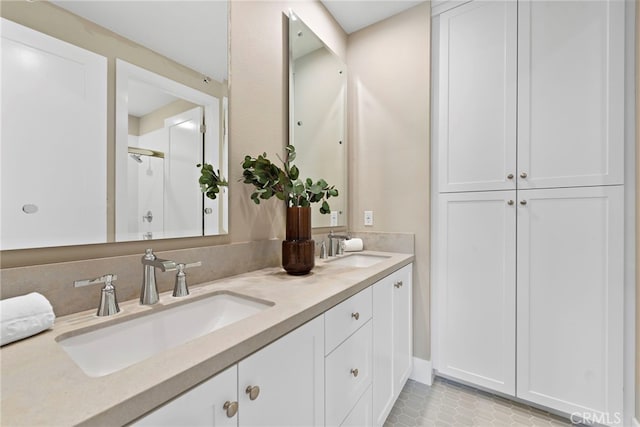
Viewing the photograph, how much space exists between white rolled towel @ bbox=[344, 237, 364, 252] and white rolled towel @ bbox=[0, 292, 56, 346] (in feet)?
4.89

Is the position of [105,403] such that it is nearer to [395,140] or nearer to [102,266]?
[102,266]

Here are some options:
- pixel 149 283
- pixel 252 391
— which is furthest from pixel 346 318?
pixel 149 283

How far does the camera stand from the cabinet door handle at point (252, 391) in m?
0.61

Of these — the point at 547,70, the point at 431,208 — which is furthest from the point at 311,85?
the point at 547,70

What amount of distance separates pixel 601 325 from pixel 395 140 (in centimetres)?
148

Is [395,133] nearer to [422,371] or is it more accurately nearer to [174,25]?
[174,25]

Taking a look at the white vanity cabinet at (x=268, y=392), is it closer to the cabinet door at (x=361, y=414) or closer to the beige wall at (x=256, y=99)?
the cabinet door at (x=361, y=414)

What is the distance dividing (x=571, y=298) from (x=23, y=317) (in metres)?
2.13

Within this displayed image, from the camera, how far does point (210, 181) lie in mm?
1113

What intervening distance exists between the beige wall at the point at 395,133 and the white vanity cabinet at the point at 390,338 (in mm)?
194

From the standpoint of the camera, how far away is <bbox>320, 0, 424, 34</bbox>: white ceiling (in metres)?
1.81

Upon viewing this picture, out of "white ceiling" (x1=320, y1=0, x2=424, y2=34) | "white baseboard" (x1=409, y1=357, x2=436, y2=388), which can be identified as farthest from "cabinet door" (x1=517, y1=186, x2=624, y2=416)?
"white ceiling" (x1=320, y1=0, x2=424, y2=34)

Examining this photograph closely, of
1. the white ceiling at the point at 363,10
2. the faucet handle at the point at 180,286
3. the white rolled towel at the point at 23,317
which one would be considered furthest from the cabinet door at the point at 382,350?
the white ceiling at the point at 363,10

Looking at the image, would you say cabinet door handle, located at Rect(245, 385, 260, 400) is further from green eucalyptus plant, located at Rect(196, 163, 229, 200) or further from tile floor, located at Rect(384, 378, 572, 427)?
tile floor, located at Rect(384, 378, 572, 427)
